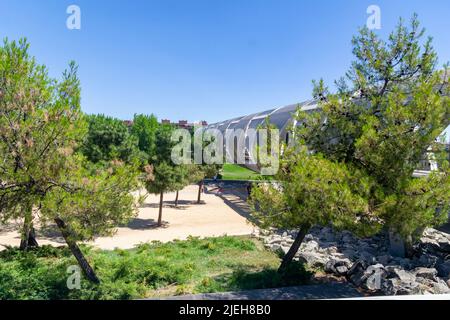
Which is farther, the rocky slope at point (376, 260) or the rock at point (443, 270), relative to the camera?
the rock at point (443, 270)

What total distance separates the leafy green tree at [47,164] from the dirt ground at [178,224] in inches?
120

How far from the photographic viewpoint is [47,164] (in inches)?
306

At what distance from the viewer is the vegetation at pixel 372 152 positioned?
313 inches

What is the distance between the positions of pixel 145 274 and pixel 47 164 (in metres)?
Result: 4.28

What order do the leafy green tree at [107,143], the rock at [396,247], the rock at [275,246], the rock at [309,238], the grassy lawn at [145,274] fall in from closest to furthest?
1. the grassy lawn at [145,274]
2. the rock at [396,247]
3. the rock at [275,246]
4. the rock at [309,238]
5. the leafy green tree at [107,143]

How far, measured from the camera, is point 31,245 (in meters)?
Result: 13.4

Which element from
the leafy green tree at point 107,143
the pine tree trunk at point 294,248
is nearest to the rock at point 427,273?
the pine tree trunk at point 294,248

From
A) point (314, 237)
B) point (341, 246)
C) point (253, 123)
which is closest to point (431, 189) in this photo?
point (341, 246)

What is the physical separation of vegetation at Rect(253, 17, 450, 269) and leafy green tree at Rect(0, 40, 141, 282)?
175 inches

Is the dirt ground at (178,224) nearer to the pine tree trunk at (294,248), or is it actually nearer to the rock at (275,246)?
the pine tree trunk at (294,248)

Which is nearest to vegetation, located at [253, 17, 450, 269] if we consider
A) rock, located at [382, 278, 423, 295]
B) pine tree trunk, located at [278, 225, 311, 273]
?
pine tree trunk, located at [278, 225, 311, 273]

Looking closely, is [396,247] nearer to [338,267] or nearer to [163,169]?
[338,267]

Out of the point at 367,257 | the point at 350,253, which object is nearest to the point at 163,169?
the point at 350,253
